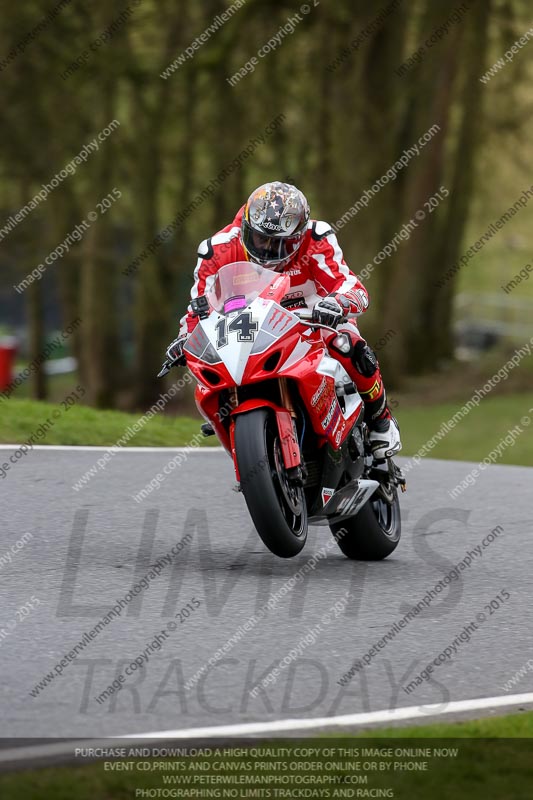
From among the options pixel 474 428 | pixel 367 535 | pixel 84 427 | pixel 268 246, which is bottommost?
A: pixel 474 428

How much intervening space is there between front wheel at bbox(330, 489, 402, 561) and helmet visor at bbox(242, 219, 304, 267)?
1377mm

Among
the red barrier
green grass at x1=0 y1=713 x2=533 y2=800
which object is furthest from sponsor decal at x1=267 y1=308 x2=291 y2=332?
the red barrier

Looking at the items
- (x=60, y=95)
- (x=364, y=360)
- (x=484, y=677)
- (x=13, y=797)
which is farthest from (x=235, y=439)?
(x=60, y=95)

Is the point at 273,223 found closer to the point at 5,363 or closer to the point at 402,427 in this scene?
the point at 402,427

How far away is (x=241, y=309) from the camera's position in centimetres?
684

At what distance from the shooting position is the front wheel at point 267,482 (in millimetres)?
6504

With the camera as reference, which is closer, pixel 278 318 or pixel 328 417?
pixel 278 318

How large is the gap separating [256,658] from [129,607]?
90cm

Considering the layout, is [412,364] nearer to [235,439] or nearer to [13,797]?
[235,439]

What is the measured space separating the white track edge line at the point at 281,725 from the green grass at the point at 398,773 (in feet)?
0.31

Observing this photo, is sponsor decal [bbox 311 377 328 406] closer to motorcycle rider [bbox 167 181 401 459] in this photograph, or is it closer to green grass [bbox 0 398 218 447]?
motorcycle rider [bbox 167 181 401 459]

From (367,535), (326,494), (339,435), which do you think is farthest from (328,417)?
(367,535)

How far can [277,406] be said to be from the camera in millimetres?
6781

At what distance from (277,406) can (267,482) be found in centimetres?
45
